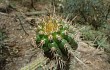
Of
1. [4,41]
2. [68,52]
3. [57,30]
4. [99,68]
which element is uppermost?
[57,30]

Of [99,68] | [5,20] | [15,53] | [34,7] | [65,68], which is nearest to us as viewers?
[65,68]

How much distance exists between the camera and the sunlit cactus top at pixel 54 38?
124 inches

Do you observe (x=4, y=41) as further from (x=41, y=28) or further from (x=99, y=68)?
(x=41, y=28)

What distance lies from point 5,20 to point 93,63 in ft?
7.91

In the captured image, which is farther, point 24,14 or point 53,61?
point 24,14

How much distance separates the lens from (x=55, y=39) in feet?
10.4

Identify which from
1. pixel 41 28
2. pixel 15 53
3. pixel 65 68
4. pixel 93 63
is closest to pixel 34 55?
pixel 15 53

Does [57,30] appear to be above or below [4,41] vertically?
above

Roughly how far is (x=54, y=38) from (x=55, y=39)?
0.06ft

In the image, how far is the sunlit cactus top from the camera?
10.3 feet

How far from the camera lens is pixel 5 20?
651cm

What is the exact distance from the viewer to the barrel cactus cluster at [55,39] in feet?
10.3

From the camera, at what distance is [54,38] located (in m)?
3.15

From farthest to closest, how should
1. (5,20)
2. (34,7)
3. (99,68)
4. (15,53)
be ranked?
(34,7) → (5,20) → (15,53) → (99,68)
